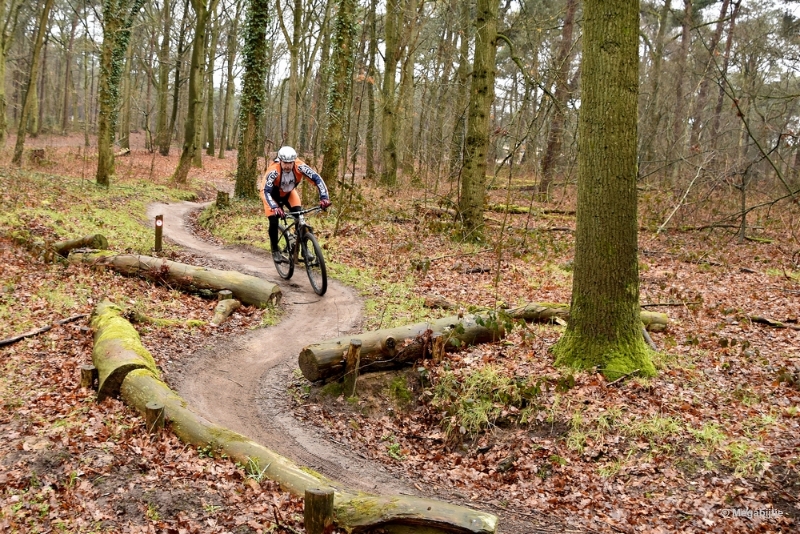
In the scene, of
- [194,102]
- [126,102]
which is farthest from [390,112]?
[126,102]

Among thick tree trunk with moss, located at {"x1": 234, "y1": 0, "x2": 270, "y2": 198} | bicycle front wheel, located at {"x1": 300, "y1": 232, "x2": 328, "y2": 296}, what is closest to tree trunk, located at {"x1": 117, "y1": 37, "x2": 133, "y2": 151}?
thick tree trunk with moss, located at {"x1": 234, "y1": 0, "x2": 270, "y2": 198}

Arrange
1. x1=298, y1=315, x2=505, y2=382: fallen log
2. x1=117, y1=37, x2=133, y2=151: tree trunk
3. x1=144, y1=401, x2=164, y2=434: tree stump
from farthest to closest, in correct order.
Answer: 1. x1=117, y1=37, x2=133, y2=151: tree trunk
2. x1=298, y1=315, x2=505, y2=382: fallen log
3. x1=144, y1=401, x2=164, y2=434: tree stump

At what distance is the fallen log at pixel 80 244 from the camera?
35.7 feet

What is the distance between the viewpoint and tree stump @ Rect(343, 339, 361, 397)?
696cm

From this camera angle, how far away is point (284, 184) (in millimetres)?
10438

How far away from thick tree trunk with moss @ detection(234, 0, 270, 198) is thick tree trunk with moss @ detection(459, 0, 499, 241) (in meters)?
7.57

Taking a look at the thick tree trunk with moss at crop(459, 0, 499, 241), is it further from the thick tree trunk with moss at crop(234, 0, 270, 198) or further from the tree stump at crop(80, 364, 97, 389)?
the tree stump at crop(80, 364, 97, 389)

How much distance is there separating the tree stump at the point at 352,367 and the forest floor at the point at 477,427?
5.9 inches

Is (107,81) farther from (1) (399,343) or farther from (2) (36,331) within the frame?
(1) (399,343)

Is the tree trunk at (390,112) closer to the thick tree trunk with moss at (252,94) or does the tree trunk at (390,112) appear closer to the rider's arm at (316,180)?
the thick tree trunk with moss at (252,94)

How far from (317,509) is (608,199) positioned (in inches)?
174

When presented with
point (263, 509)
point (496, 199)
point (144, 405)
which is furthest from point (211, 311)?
point (496, 199)

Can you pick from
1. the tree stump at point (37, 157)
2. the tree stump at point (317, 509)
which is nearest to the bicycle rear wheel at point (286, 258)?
the tree stump at point (317, 509)

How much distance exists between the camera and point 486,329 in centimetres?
799
